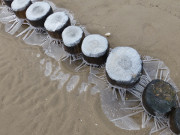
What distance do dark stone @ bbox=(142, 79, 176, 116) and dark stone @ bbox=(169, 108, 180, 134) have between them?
0.07m

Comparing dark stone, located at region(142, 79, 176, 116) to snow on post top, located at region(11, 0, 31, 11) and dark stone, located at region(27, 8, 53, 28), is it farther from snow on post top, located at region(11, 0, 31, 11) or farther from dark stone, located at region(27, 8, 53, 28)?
snow on post top, located at region(11, 0, 31, 11)

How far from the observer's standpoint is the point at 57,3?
4355 mm

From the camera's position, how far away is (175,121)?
235cm

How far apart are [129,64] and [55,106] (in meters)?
1.32

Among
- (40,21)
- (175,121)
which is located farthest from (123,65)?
(40,21)

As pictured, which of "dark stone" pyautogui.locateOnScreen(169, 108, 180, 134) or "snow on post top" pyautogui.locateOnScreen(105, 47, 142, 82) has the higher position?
"snow on post top" pyautogui.locateOnScreen(105, 47, 142, 82)

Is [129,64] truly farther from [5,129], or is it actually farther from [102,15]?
[5,129]

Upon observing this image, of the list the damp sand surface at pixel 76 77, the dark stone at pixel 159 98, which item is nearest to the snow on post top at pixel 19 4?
the damp sand surface at pixel 76 77

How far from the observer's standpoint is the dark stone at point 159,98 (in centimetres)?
245

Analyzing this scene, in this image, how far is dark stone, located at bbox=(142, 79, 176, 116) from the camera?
245 centimetres

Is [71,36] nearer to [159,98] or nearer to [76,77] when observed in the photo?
[76,77]

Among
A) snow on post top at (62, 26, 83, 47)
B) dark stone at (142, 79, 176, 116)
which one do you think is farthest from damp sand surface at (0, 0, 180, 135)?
snow on post top at (62, 26, 83, 47)

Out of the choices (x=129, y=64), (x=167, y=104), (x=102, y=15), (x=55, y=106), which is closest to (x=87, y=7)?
(x=102, y=15)

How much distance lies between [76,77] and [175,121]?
163cm
